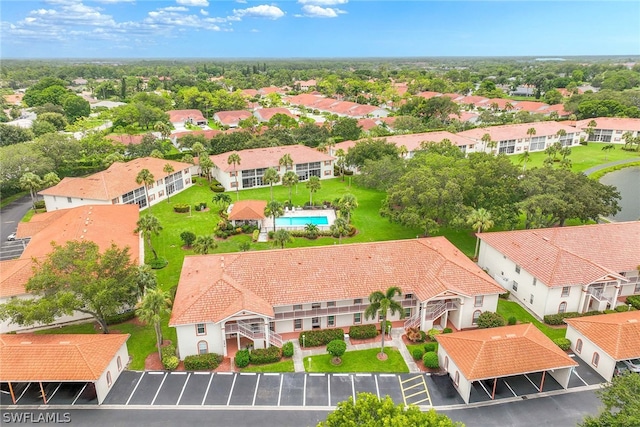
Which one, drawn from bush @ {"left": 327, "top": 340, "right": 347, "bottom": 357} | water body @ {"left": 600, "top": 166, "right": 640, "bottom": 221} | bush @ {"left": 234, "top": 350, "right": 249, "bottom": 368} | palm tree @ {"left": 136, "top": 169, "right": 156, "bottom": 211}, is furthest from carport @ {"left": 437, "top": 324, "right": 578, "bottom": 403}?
palm tree @ {"left": 136, "top": 169, "right": 156, "bottom": 211}

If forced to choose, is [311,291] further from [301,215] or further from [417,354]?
[301,215]

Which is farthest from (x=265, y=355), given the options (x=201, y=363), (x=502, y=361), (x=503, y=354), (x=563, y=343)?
(x=563, y=343)

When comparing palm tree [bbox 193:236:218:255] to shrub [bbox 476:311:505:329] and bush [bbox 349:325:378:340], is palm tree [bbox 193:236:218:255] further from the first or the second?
shrub [bbox 476:311:505:329]

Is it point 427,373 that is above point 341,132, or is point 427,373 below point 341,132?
below

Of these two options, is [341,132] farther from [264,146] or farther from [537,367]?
[537,367]

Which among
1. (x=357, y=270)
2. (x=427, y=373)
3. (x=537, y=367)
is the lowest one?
(x=427, y=373)

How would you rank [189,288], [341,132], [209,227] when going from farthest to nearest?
1. [341,132]
2. [209,227]
3. [189,288]

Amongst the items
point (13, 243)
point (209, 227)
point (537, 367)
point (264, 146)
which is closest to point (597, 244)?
point (537, 367)
